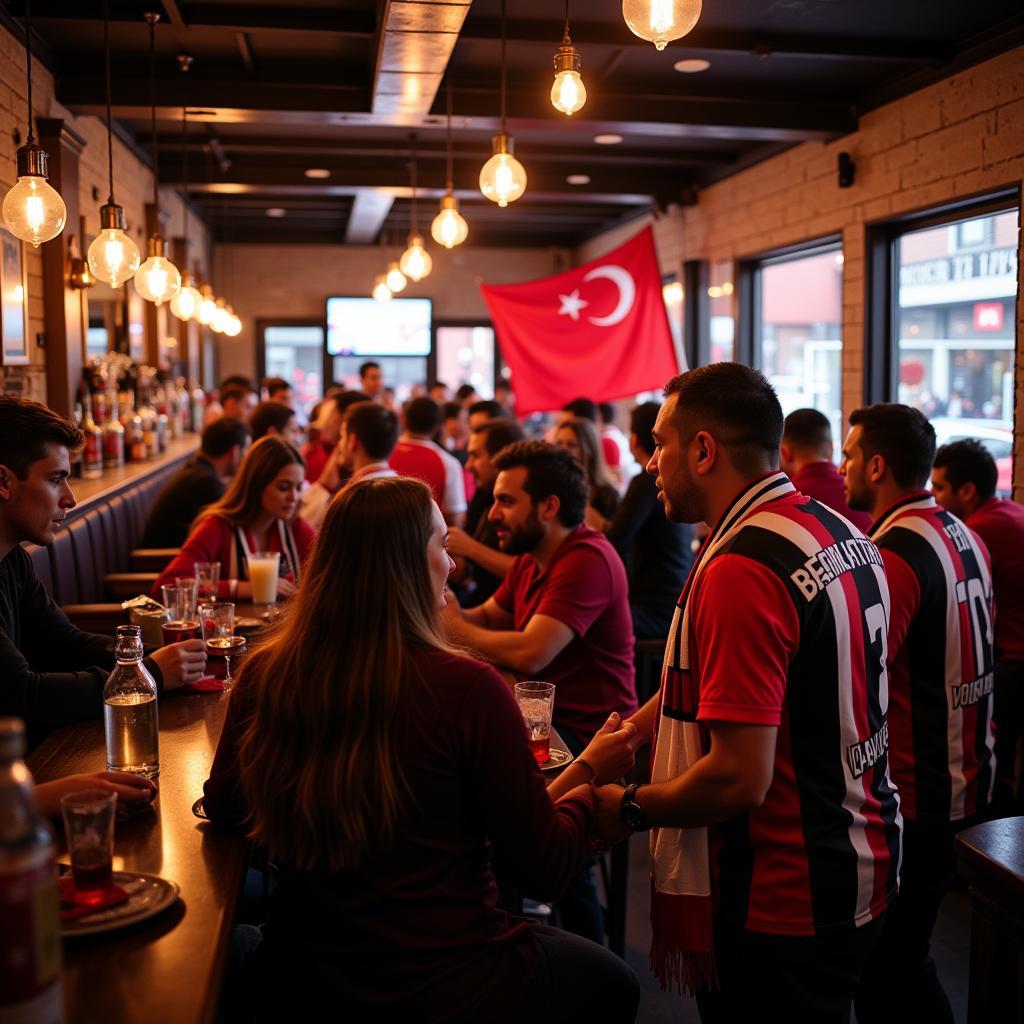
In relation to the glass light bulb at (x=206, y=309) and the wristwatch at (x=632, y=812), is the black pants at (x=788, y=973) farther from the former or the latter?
the glass light bulb at (x=206, y=309)

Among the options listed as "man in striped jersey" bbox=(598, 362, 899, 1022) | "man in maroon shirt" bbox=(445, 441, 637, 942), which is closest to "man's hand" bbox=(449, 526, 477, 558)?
"man in maroon shirt" bbox=(445, 441, 637, 942)

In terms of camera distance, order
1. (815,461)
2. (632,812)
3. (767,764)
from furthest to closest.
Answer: (815,461)
(632,812)
(767,764)

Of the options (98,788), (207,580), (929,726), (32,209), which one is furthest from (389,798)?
(32,209)

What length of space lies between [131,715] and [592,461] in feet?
12.7

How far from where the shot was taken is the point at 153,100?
5977mm

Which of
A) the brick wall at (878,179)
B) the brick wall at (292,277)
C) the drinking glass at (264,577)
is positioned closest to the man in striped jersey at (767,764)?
the drinking glass at (264,577)

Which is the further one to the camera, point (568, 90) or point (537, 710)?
point (568, 90)

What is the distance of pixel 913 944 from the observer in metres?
2.52

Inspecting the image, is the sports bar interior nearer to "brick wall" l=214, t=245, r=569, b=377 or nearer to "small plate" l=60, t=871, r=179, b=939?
"small plate" l=60, t=871, r=179, b=939

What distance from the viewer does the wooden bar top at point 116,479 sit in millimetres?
5094

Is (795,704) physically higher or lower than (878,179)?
lower

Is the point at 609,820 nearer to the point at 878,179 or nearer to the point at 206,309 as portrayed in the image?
the point at 878,179

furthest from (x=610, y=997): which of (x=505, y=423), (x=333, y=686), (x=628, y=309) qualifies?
(x=628, y=309)

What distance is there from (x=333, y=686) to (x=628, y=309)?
20.2 ft
